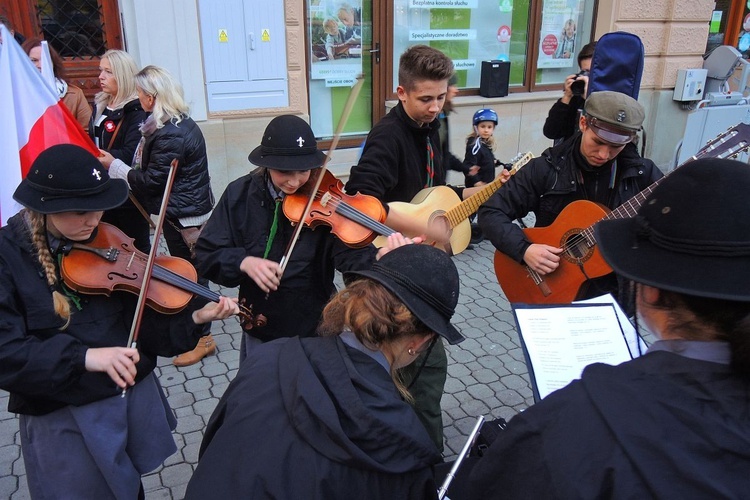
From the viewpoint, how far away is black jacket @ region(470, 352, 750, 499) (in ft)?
3.30

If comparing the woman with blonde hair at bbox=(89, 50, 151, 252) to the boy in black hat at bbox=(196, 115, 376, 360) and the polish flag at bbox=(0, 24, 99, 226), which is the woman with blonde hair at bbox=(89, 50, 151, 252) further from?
the boy in black hat at bbox=(196, 115, 376, 360)

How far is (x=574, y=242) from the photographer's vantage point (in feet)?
9.20

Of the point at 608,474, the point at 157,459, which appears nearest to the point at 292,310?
the point at 157,459

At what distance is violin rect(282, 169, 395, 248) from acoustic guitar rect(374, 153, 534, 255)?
360 mm

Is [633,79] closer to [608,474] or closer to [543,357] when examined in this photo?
[543,357]

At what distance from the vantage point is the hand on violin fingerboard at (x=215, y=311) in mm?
2261

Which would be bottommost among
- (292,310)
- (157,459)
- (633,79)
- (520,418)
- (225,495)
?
(157,459)

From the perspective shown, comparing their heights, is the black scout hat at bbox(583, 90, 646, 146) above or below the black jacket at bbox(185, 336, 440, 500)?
Answer: above

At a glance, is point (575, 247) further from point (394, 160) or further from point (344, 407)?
point (344, 407)

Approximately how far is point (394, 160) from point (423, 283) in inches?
69.8

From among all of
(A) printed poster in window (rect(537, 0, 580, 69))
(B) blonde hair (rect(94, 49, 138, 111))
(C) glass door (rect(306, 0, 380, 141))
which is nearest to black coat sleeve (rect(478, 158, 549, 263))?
(B) blonde hair (rect(94, 49, 138, 111))

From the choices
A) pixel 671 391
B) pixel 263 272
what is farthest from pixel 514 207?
pixel 671 391

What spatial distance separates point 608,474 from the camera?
42.1 inches

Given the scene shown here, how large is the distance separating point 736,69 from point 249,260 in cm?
991
